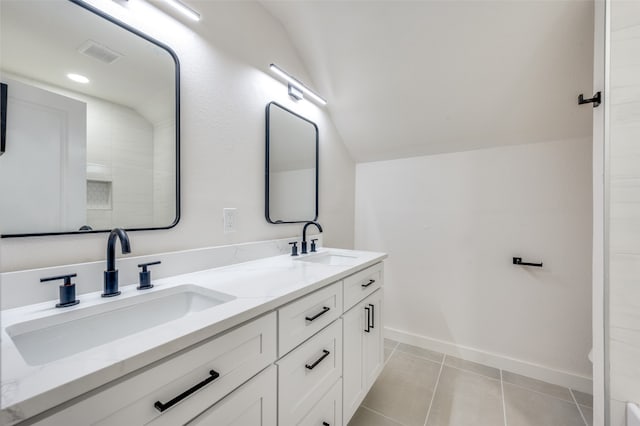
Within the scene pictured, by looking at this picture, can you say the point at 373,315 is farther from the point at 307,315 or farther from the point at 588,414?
the point at 588,414

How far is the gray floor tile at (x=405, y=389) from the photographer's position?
Answer: 4.90 ft

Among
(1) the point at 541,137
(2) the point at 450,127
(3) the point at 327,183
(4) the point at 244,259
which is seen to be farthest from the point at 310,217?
(1) the point at 541,137

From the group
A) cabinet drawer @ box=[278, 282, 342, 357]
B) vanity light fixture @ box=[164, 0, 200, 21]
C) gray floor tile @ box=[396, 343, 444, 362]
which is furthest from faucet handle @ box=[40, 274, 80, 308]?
Answer: gray floor tile @ box=[396, 343, 444, 362]

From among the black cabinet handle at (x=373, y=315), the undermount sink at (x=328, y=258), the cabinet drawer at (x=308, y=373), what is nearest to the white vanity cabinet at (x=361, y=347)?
the black cabinet handle at (x=373, y=315)

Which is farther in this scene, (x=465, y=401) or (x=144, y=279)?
(x=465, y=401)

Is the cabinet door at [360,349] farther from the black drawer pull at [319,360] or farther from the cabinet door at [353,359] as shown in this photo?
the black drawer pull at [319,360]

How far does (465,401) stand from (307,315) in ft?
4.59

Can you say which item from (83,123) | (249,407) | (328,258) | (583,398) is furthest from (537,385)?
(83,123)

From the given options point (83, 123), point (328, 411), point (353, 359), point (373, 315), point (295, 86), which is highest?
point (295, 86)

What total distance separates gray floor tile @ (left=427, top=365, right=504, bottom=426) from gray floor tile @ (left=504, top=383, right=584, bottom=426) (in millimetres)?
57

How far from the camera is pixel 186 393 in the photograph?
0.57m

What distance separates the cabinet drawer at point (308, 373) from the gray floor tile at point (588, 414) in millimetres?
1525

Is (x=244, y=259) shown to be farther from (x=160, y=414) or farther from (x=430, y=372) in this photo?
(x=430, y=372)

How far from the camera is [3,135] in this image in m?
0.72
